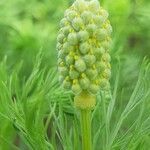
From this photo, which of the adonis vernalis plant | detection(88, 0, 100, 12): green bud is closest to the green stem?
the adonis vernalis plant

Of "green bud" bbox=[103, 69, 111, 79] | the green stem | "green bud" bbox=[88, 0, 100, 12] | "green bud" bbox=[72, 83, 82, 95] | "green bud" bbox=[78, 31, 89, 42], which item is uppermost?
"green bud" bbox=[88, 0, 100, 12]

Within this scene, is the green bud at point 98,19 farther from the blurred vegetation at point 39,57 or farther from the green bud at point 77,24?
the blurred vegetation at point 39,57

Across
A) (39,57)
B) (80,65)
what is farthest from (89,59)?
(39,57)

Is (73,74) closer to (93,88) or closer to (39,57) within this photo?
(93,88)

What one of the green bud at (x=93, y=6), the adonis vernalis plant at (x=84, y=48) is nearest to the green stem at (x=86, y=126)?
the adonis vernalis plant at (x=84, y=48)

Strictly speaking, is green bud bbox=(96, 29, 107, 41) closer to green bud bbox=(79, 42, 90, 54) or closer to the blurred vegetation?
green bud bbox=(79, 42, 90, 54)

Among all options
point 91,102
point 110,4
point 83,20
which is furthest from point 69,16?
point 110,4

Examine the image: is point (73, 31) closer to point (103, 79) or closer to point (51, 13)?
point (103, 79)
